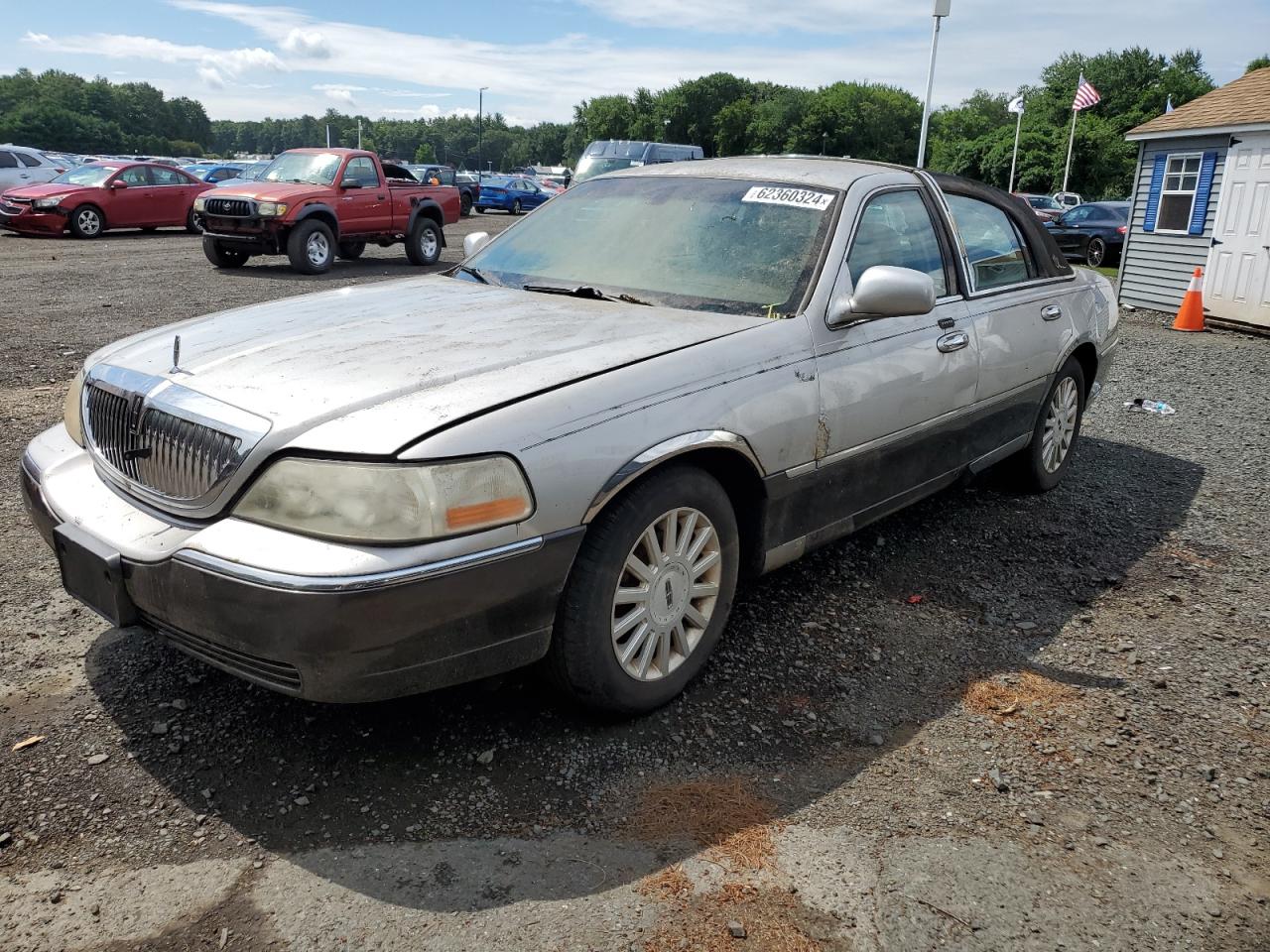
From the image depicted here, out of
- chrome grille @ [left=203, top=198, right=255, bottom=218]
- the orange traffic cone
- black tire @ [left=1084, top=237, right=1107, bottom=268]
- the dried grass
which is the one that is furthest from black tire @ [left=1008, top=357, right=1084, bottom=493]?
black tire @ [left=1084, top=237, right=1107, bottom=268]

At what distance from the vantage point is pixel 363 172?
52.9 ft

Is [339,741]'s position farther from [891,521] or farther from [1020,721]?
[891,521]

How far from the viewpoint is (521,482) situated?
2.57 meters

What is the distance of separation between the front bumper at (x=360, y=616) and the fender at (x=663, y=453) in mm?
143

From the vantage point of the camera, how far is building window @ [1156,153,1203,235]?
1495cm

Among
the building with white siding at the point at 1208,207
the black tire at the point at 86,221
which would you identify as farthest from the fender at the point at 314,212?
the building with white siding at the point at 1208,207

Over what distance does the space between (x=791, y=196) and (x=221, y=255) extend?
13716 mm

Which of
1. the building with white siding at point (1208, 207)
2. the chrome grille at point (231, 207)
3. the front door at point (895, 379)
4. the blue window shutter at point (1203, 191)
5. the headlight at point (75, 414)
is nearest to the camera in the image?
the headlight at point (75, 414)

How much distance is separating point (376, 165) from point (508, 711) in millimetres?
14863

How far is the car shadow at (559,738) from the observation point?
2.53 meters

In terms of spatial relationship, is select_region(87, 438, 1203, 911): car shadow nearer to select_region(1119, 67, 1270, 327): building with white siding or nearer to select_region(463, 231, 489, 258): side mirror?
select_region(463, 231, 489, 258): side mirror

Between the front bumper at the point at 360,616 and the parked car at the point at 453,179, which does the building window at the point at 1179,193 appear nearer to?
the front bumper at the point at 360,616

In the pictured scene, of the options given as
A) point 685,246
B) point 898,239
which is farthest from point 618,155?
point 685,246

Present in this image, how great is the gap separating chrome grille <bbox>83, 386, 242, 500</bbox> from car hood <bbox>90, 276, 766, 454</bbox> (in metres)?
0.12
